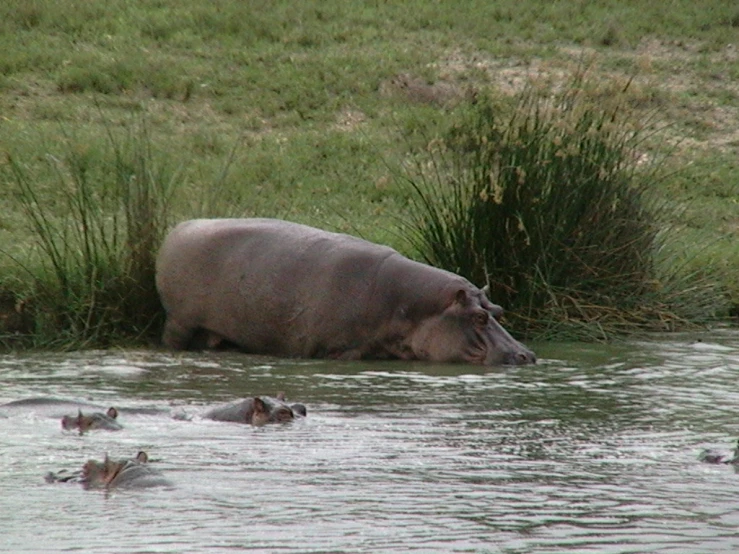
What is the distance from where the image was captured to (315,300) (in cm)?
799

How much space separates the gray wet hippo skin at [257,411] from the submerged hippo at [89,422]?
41 centimetres

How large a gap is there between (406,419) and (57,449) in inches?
54.4

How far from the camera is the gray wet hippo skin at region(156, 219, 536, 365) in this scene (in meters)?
7.83

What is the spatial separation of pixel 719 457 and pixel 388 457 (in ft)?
3.61

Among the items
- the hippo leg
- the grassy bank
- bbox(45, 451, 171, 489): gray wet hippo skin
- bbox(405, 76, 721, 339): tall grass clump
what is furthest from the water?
the grassy bank

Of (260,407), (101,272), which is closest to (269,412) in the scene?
(260,407)

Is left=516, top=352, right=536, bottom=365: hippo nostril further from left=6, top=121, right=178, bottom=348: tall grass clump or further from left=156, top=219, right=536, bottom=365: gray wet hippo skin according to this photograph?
left=6, top=121, right=178, bottom=348: tall grass clump

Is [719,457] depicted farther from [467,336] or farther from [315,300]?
[315,300]

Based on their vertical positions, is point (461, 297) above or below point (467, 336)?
above

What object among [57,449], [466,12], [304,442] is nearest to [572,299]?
[304,442]

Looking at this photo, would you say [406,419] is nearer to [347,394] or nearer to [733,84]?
[347,394]

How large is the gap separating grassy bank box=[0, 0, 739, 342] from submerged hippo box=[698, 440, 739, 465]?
15.3 feet

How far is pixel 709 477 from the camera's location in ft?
16.4

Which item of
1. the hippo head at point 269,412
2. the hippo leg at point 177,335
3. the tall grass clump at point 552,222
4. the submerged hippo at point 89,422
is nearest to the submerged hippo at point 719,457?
the hippo head at point 269,412
